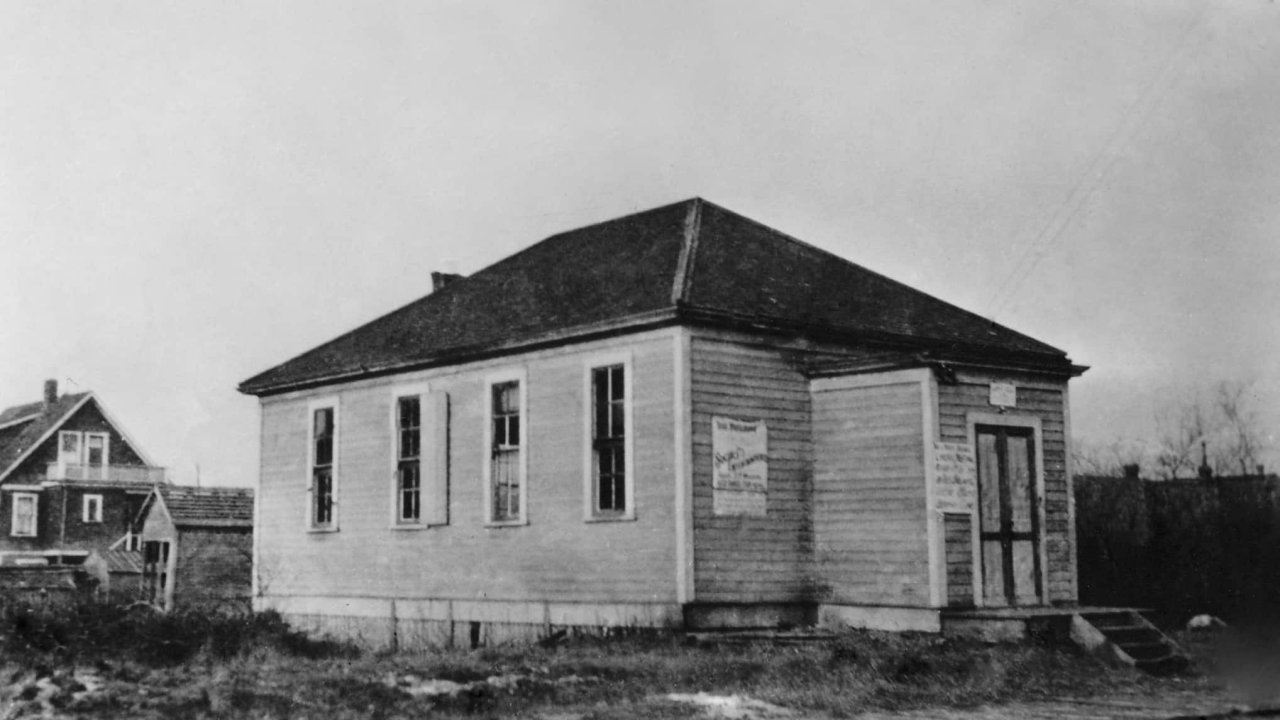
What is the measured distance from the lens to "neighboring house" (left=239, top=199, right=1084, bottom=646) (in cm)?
1656

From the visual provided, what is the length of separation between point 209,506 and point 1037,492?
2150 cm

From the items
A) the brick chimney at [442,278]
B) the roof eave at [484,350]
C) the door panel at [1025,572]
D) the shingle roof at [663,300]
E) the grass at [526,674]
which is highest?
the brick chimney at [442,278]

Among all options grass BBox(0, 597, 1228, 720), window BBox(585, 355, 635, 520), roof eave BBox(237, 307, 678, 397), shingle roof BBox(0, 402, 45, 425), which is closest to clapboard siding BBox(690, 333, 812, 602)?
roof eave BBox(237, 307, 678, 397)

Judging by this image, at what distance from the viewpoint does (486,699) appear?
11.9 meters

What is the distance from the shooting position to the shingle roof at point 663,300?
699 inches

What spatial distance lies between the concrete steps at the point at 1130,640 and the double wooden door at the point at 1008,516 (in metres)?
1.09

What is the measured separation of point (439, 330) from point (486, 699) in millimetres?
10250

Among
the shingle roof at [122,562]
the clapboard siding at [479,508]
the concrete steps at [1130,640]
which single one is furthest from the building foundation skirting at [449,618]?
the shingle roof at [122,562]

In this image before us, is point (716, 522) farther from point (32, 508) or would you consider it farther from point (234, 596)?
point (32, 508)

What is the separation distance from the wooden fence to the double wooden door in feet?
15.9

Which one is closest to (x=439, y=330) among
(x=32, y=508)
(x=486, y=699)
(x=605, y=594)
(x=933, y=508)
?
(x=605, y=594)

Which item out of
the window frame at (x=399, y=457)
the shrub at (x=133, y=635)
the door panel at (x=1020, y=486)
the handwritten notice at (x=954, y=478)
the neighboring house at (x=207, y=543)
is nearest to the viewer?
the shrub at (x=133, y=635)

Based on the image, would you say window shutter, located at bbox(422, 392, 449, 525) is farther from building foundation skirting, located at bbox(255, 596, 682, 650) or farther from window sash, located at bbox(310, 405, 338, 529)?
window sash, located at bbox(310, 405, 338, 529)

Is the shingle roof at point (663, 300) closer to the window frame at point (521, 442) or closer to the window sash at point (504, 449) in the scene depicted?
the window frame at point (521, 442)
